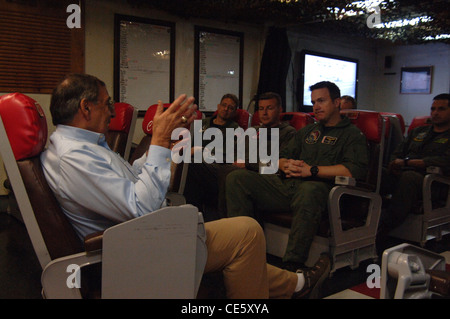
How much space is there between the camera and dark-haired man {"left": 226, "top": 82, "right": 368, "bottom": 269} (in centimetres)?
223

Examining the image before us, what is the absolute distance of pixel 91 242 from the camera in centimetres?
116

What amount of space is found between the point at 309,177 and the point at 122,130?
153cm

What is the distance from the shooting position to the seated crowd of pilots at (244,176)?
4.22 feet

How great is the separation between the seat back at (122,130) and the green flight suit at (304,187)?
103 centimetres

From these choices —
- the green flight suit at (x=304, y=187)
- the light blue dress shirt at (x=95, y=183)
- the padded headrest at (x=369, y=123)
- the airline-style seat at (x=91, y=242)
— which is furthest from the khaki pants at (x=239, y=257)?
the padded headrest at (x=369, y=123)

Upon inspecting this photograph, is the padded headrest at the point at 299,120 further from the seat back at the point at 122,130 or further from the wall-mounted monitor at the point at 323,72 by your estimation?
the wall-mounted monitor at the point at 323,72

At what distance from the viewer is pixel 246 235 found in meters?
1.46

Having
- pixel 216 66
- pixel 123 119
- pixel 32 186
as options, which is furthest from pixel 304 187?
pixel 216 66

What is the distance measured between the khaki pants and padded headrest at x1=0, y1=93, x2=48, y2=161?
2.22 ft

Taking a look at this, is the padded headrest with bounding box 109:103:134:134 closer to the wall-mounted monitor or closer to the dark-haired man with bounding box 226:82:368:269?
the dark-haired man with bounding box 226:82:368:269

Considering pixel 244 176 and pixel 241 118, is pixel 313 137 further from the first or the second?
pixel 241 118
